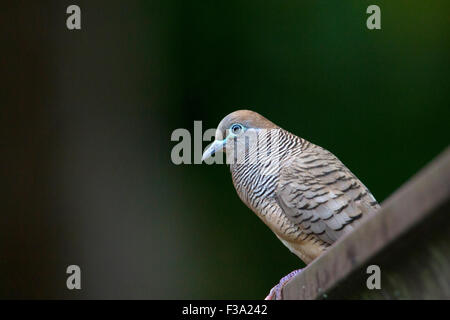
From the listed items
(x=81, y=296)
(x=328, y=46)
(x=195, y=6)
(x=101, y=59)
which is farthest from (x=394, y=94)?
(x=81, y=296)

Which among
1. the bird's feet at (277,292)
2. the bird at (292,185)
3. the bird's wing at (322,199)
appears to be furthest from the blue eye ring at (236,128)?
the bird's feet at (277,292)

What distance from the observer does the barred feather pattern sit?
10.4 ft

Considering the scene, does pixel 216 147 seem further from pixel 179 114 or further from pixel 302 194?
pixel 179 114

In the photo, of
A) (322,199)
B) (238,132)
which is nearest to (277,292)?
(322,199)

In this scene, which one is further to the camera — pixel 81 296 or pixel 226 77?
pixel 226 77

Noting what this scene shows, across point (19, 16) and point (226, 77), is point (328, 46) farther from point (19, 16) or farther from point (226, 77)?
point (19, 16)

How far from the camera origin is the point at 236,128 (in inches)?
141

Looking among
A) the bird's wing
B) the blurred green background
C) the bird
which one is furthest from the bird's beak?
the blurred green background

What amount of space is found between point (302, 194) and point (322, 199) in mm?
87

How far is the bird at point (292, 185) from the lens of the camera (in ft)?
10.4

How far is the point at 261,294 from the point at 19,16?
2649mm

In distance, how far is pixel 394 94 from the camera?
573 centimetres

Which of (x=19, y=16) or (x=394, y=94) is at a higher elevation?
(x=19, y=16)

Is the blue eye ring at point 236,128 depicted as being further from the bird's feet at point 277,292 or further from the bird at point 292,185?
the bird's feet at point 277,292
